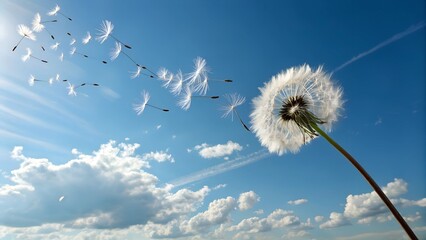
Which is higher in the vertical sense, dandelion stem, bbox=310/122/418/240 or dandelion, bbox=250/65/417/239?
dandelion, bbox=250/65/417/239

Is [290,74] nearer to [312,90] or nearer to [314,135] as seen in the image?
[312,90]

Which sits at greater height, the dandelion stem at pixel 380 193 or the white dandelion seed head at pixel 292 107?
the white dandelion seed head at pixel 292 107

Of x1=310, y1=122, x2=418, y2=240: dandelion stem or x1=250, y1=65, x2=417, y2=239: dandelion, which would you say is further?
x1=250, y1=65, x2=417, y2=239: dandelion

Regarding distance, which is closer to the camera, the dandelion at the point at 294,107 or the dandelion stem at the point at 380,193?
the dandelion stem at the point at 380,193

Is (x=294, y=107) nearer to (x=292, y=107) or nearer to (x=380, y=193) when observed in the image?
(x=292, y=107)

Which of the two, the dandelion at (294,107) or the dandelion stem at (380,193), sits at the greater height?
the dandelion at (294,107)

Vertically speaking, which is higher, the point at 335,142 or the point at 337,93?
the point at 337,93

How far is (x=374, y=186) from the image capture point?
9.59m

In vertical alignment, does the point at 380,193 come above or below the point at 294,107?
below

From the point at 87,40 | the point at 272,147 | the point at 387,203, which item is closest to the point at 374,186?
the point at 387,203

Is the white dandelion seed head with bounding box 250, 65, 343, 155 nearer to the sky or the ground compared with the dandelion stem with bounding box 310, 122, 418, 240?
nearer to the sky

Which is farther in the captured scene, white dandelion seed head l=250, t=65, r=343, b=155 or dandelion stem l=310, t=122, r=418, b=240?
white dandelion seed head l=250, t=65, r=343, b=155

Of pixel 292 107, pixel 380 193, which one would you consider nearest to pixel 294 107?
pixel 292 107

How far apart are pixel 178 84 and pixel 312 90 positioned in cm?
635
